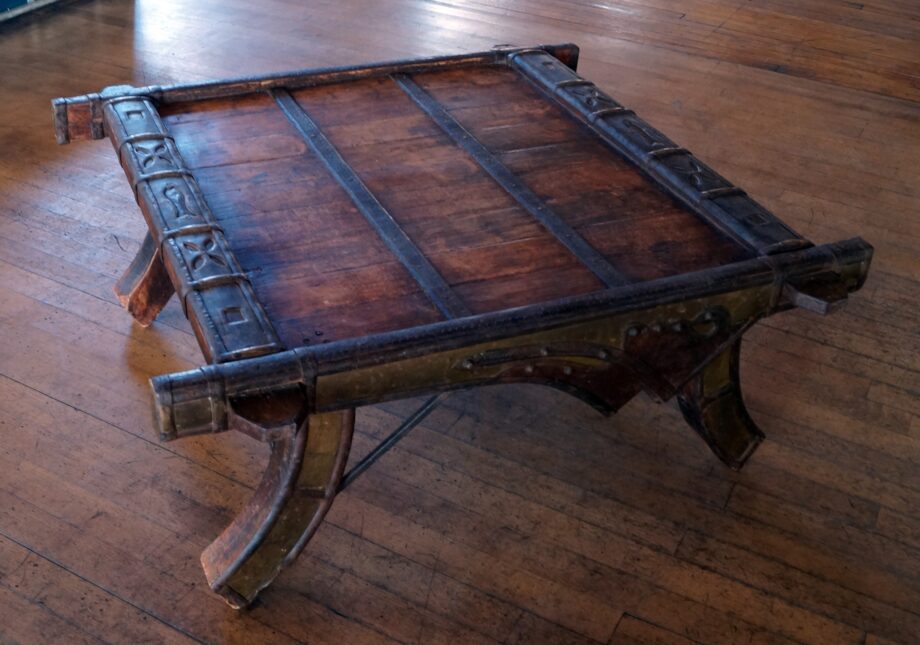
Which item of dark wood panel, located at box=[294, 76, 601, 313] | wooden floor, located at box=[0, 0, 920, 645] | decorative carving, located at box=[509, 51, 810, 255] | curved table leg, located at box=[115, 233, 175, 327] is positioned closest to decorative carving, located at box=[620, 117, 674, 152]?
decorative carving, located at box=[509, 51, 810, 255]

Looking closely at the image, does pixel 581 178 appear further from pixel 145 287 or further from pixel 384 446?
pixel 145 287

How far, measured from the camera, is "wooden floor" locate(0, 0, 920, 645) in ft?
5.45

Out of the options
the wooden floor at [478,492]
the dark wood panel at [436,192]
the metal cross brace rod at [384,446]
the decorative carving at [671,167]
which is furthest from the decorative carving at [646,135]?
the metal cross brace rod at [384,446]

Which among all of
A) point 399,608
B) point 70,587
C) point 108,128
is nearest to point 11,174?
point 108,128

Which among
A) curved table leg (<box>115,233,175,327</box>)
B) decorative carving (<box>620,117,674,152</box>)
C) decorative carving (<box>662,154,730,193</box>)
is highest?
decorative carving (<box>620,117,674,152</box>)

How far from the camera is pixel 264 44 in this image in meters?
3.65

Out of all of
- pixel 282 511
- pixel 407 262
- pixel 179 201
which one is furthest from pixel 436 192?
pixel 282 511

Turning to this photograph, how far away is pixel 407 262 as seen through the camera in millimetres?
1659

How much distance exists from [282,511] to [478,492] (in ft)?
1.41

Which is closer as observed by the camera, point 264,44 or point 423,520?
point 423,520

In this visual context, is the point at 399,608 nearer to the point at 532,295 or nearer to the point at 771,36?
the point at 532,295

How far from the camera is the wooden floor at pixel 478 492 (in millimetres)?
1662

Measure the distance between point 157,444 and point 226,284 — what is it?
0.52 m

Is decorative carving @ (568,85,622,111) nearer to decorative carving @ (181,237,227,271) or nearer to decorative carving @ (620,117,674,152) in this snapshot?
decorative carving @ (620,117,674,152)
